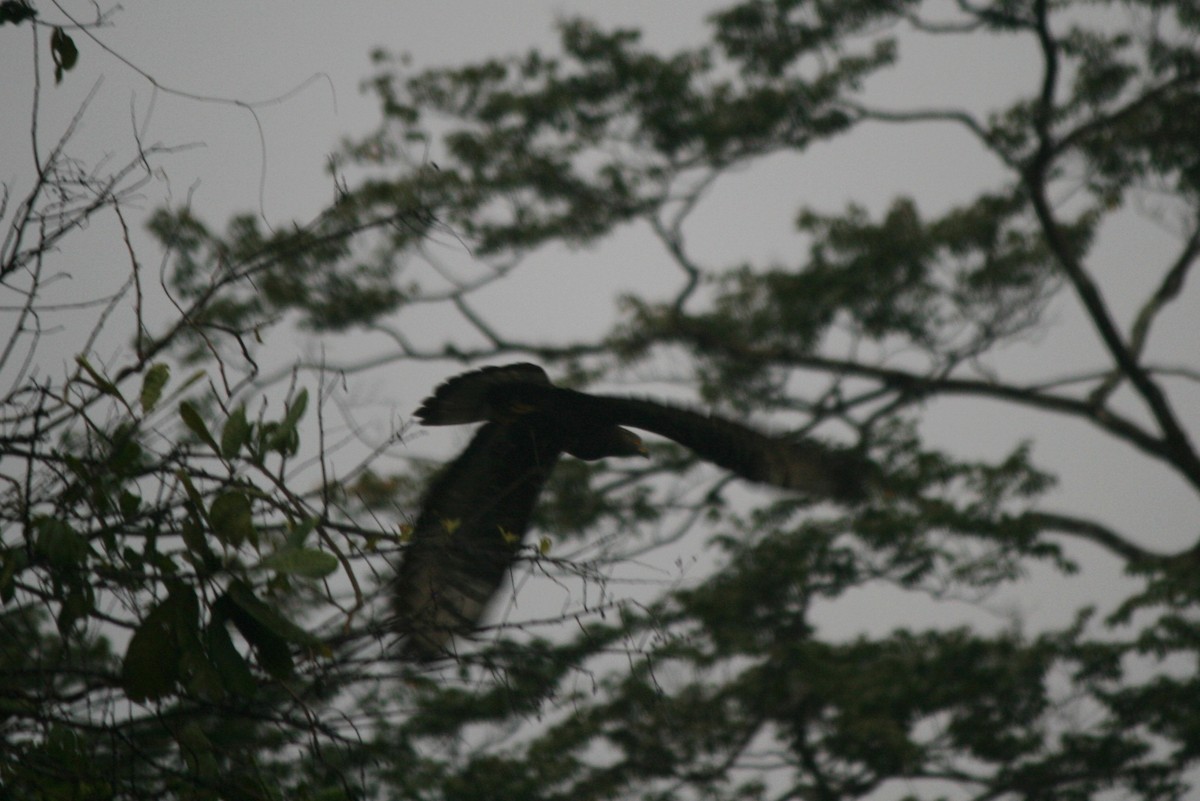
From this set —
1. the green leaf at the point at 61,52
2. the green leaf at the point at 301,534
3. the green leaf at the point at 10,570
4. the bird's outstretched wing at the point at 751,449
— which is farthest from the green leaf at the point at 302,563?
the bird's outstretched wing at the point at 751,449

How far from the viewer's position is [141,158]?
2.45 metres

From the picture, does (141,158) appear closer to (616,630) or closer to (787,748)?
(616,630)

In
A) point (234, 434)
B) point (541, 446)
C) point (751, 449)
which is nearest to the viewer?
point (234, 434)

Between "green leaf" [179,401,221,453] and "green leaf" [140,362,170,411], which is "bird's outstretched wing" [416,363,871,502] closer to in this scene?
"green leaf" [140,362,170,411]

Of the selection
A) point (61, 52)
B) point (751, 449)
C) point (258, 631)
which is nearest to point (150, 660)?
point (258, 631)

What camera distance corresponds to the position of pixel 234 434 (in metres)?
1.97

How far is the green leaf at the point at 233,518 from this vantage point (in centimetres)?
178

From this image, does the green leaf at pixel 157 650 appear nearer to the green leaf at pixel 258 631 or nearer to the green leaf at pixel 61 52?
the green leaf at pixel 258 631

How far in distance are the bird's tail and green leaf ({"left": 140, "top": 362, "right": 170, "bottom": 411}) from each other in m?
1.18

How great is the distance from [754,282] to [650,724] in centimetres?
363

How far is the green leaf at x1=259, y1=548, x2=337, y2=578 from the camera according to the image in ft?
5.63

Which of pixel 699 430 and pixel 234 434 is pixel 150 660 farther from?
pixel 699 430

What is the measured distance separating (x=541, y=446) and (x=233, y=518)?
2123 millimetres

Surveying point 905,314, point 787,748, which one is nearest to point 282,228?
point 787,748
